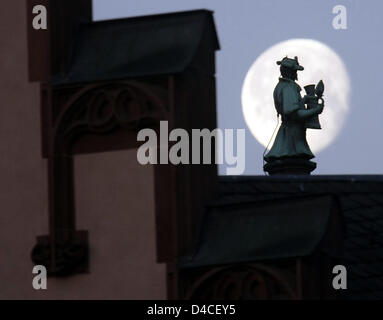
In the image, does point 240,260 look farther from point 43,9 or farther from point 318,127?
point 318,127

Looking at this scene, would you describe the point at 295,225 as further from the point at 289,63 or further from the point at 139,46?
the point at 289,63

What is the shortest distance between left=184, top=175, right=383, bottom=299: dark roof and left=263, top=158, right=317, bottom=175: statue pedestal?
710 centimetres

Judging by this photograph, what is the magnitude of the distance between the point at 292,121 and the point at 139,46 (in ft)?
42.3

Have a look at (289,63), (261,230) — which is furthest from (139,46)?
(289,63)

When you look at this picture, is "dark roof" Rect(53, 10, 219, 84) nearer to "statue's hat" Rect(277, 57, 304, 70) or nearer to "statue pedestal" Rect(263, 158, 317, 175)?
"statue's hat" Rect(277, 57, 304, 70)

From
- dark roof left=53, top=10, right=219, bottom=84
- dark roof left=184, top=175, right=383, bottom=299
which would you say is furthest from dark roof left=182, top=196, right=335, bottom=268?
dark roof left=53, top=10, right=219, bottom=84

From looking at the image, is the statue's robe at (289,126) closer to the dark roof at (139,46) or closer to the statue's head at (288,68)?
the statue's head at (288,68)

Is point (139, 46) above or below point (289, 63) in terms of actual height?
below

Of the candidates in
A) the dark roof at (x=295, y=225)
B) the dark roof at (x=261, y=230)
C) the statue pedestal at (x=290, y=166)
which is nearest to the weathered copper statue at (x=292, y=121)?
the statue pedestal at (x=290, y=166)

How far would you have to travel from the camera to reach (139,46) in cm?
2325

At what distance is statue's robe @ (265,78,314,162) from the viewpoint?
112ft

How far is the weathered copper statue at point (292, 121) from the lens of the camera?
3397 cm

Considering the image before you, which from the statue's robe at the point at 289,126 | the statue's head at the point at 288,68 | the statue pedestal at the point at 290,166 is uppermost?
the statue's head at the point at 288,68
